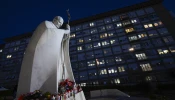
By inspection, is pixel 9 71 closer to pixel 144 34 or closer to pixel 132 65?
pixel 132 65

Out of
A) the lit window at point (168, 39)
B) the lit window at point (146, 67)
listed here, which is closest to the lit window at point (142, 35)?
the lit window at point (168, 39)

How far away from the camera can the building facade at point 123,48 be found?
94.7 feet

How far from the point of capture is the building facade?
2888 cm

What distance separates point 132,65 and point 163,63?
267 inches

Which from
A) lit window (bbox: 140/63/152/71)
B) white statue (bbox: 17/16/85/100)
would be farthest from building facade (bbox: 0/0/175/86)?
white statue (bbox: 17/16/85/100)

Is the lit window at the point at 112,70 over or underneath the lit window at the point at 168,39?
underneath

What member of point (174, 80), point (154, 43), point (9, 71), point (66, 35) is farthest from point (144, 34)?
point (9, 71)

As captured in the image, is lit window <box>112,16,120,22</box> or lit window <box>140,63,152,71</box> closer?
lit window <box>140,63,152,71</box>

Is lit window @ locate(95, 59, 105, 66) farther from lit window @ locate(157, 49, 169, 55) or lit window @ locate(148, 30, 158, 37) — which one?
lit window @ locate(148, 30, 158, 37)

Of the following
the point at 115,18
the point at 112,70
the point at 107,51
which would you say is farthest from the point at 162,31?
the point at 112,70

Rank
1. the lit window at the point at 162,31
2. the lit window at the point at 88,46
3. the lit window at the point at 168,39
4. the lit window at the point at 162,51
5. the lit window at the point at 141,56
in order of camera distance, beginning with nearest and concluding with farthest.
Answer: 1. the lit window at the point at 162,51
2. the lit window at the point at 141,56
3. the lit window at the point at 168,39
4. the lit window at the point at 162,31
5. the lit window at the point at 88,46

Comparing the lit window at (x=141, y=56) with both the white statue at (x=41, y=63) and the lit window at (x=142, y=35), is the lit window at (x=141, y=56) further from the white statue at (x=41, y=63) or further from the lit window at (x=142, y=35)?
the white statue at (x=41, y=63)

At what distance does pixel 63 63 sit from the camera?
807 cm

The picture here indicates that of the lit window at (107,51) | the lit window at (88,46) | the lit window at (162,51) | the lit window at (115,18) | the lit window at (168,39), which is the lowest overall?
the lit window at (162,51)
